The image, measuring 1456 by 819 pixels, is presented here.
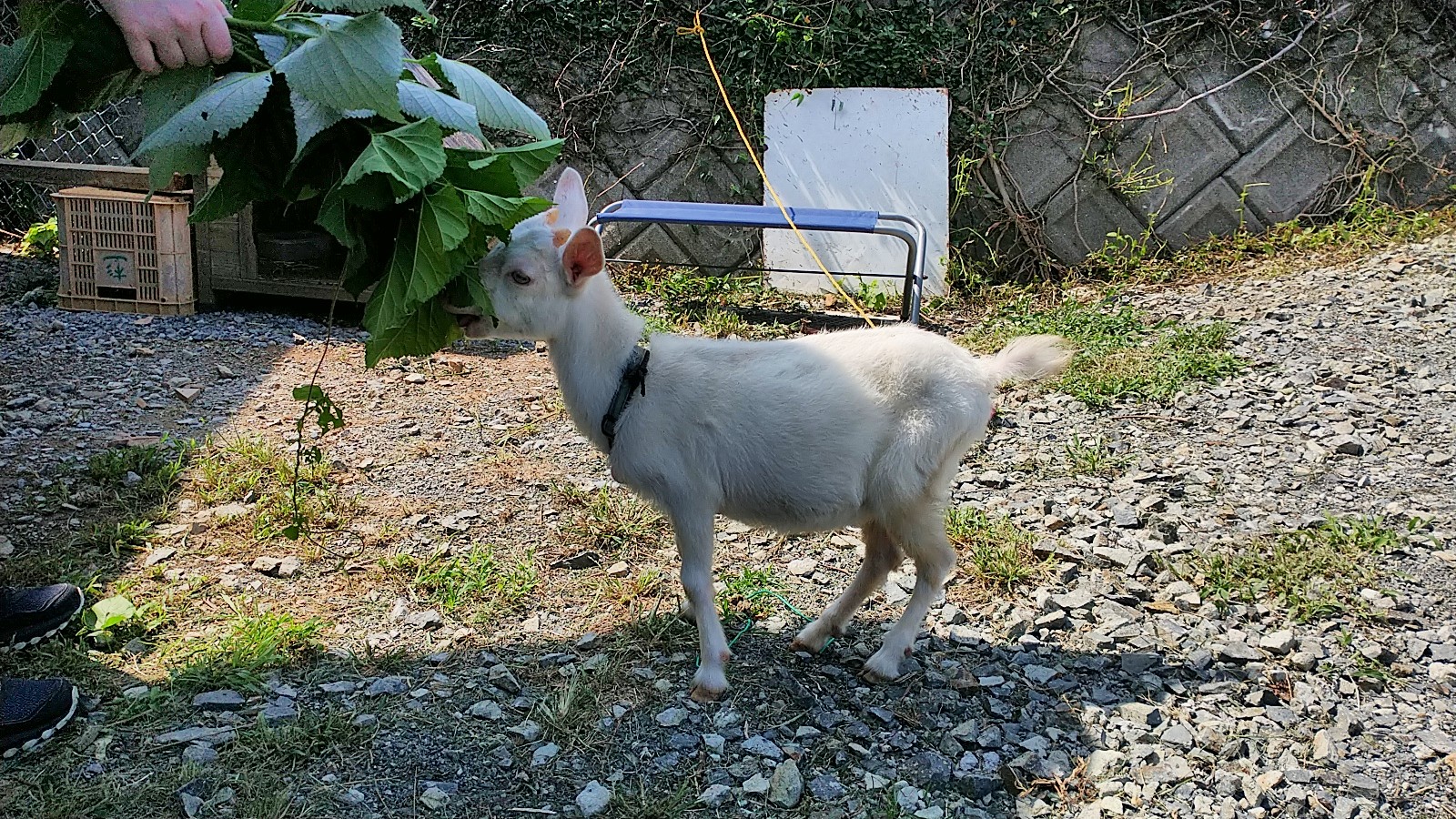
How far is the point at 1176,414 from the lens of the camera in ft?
16.6

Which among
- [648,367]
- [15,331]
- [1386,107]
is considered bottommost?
[15,331]

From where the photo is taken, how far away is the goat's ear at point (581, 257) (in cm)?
304

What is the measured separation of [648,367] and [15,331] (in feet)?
15.1

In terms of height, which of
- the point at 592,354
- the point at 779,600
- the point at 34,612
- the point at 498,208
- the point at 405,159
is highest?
the point at 405,159

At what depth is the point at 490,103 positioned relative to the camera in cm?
285

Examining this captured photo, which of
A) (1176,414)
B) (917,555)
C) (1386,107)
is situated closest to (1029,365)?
(917,555)

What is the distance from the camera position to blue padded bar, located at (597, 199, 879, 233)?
602 cm

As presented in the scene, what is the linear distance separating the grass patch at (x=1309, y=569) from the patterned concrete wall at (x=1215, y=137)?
355 cm

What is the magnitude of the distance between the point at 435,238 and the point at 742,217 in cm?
374

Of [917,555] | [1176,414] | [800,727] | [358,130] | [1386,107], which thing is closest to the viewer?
[358,130]

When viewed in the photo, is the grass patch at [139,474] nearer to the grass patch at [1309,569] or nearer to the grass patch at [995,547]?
the grass patch at [995,547]

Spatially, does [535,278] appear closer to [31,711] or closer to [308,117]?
[308,117]

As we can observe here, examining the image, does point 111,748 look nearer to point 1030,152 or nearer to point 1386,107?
point 1030,152

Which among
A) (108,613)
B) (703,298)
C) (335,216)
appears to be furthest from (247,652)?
(703,298)
